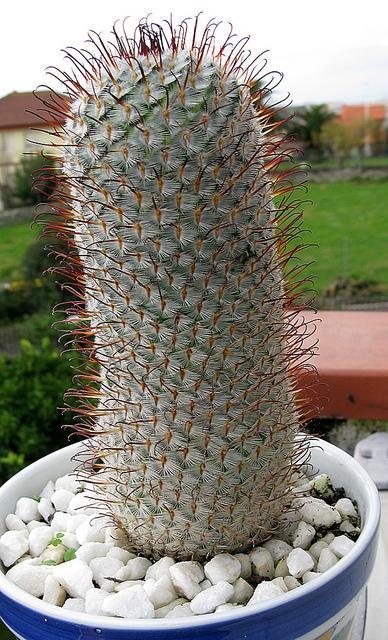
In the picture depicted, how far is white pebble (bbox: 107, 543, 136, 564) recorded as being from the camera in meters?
0.83

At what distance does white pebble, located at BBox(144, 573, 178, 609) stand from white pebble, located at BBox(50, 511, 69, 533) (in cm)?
19

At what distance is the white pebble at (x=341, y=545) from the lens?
2.60 ft

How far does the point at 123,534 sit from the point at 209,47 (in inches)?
21.4

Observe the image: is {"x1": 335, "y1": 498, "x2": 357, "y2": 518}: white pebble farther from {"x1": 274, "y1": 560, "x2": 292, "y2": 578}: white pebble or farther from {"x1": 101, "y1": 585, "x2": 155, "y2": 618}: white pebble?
{"x1": 101, "y1": 585, "x2": 155, "y2": 618}: white pebble

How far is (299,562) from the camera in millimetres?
785

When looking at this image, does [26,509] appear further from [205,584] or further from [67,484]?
[205,584]

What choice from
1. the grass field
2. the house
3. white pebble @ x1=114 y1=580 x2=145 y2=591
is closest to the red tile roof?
the house

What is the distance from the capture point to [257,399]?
0.74 metres

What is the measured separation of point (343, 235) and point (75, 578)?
6154 mm

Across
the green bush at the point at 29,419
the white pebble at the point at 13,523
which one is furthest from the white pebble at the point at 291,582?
the green bush at the point at 29,419

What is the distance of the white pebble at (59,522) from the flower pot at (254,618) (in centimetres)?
18

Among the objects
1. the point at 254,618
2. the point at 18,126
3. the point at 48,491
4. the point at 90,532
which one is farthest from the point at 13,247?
the point at 254,618

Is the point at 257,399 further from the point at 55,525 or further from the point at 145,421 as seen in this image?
the point at 55,525

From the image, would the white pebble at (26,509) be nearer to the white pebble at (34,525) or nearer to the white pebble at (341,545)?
the white pebble at (34,525)
